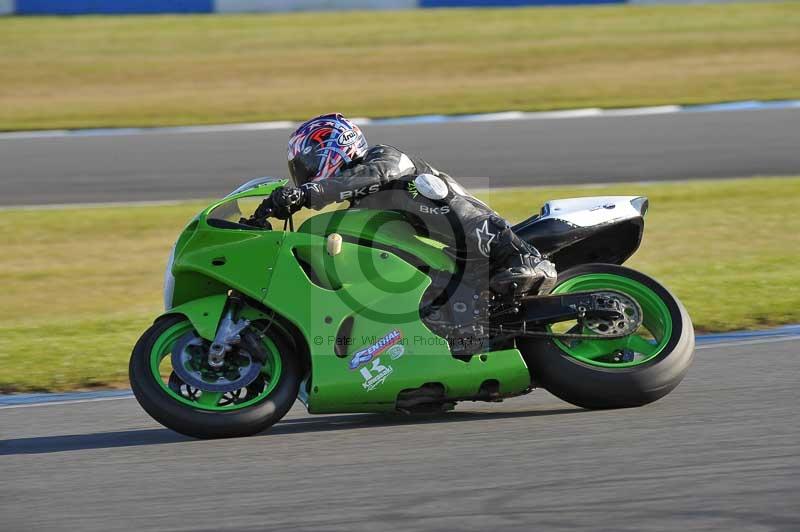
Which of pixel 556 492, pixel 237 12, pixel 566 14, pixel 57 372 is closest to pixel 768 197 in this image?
pixel 57 372

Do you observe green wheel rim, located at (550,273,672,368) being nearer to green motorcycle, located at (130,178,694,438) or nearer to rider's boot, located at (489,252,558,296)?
green motorcycle, located at (130,178,694,438)

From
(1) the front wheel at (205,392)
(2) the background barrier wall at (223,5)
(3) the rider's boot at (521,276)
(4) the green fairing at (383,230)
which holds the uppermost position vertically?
(4) the green fairing at (383,230)

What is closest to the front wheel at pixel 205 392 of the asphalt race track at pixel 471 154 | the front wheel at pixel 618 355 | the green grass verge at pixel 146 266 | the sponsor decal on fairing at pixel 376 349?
the sponsor decal on fairing at pixel 376 349

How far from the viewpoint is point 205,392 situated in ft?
17.8

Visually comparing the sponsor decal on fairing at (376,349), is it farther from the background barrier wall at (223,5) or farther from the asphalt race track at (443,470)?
the background barrier wall at (223,5)

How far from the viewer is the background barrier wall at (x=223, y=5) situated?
27.2 meters

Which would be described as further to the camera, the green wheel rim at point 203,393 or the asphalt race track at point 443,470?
the green wheel rim at point 203,393

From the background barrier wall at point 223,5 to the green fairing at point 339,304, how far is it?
75.2 feet

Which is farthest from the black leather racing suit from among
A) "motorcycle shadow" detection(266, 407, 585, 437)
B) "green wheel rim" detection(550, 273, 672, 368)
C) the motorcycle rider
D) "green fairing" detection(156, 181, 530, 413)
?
"motorcycle shadow" detection(266, 407, 585, 437)

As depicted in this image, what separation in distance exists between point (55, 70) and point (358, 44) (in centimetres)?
575

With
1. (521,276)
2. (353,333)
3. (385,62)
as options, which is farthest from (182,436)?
(385,62)

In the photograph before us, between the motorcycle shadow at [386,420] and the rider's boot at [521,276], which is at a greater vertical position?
the rider's boot at [521,276]

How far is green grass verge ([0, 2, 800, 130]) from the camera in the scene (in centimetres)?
1877

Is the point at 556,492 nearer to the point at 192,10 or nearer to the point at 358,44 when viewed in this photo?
the point at 358,44
